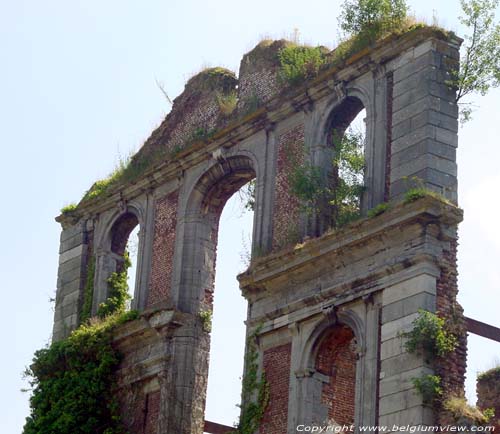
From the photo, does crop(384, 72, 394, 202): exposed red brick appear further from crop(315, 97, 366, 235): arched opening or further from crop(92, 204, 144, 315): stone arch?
crop(92, 204, 144, 315): stone arch

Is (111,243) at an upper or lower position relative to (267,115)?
lower

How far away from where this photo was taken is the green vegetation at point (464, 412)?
24.0 metres

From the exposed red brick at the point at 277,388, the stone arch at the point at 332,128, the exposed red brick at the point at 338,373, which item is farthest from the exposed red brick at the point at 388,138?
the exposed red brick at the point at 277,388

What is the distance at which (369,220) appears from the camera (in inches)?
1023

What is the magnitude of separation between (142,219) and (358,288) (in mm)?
7119

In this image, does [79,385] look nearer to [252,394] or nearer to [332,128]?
[252,394]

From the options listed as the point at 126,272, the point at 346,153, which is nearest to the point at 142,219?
the point at 126,272

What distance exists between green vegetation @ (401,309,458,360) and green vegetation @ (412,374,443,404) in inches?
16.1

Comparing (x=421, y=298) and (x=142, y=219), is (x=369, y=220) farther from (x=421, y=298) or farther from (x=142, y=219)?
(x=142, y=219)

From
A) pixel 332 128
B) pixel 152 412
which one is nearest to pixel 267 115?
pixel 332 128

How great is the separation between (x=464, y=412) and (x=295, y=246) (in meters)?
4.74

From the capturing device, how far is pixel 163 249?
31.4 metres

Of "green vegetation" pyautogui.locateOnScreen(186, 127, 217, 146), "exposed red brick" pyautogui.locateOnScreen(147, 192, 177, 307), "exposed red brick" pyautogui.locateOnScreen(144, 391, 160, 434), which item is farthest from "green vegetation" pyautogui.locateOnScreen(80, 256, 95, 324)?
"green vegetation" pyautogui.locateOnScreen(186, 127, 217, 146)

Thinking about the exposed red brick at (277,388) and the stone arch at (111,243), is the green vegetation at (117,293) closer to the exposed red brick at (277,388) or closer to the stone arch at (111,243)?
the stone arch at (111,243)
